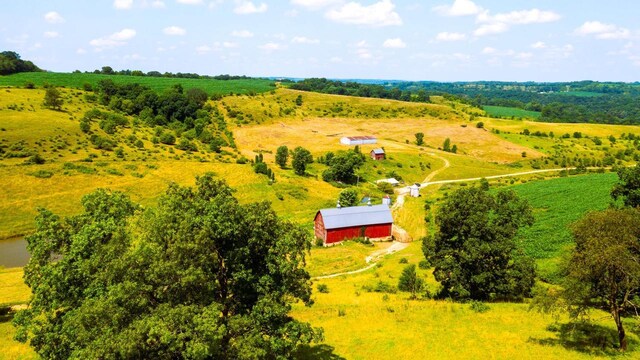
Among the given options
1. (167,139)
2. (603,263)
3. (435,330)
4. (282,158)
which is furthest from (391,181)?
(603,263)

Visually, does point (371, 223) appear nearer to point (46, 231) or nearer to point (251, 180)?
point (251, 180)

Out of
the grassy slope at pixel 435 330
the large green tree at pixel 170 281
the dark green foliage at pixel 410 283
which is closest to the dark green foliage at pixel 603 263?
the grassy slope at pixel 435 330

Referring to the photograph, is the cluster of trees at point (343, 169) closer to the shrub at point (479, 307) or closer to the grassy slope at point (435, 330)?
the grassy slope at point (435, 330)

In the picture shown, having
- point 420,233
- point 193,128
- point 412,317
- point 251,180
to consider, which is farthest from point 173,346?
point 193,128

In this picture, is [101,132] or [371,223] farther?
[101,132]

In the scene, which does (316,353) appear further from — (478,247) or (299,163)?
(299,163)
